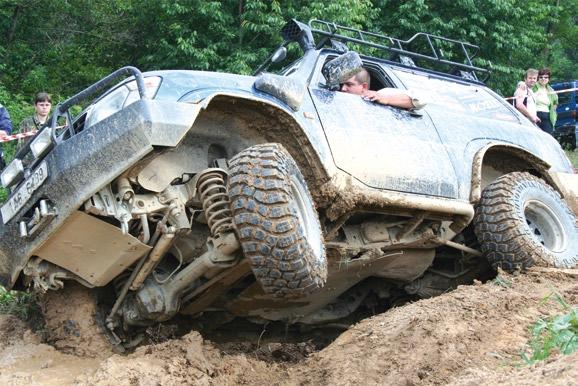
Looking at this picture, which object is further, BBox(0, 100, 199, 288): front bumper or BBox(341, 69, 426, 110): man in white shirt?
BBox(341, 69, 426, 110): man in white shirt

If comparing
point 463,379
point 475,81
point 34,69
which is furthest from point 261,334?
point 34,69

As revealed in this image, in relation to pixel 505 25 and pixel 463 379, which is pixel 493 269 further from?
pixel 505 25

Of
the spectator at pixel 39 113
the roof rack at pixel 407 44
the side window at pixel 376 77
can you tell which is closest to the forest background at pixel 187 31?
the spectator at pixel 39 113

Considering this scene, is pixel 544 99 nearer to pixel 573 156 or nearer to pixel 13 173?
pixel 573 156

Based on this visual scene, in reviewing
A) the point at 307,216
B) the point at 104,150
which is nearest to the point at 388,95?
the point at 307,216

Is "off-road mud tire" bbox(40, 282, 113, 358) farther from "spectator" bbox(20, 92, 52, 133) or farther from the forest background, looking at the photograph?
the forest background

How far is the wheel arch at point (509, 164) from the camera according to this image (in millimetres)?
7069

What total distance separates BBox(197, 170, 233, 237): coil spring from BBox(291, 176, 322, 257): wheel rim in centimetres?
40

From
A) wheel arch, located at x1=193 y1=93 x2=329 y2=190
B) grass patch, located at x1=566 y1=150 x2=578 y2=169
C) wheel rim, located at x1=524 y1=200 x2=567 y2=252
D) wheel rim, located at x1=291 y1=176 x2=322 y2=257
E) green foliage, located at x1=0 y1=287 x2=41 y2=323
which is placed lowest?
grass patch, located at x1=566 y1=150 x2=578 y2=169

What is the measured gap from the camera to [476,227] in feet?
21.7

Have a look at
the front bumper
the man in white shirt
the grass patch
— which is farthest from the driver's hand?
the grass patch

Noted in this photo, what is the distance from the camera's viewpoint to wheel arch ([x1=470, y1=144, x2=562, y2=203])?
7069 millimetres

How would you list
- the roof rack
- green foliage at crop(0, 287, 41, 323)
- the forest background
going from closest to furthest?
green foliage at crop(0, 287, 41, 323) < the roof rack < the forest background

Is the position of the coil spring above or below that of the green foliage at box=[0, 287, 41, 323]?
above
